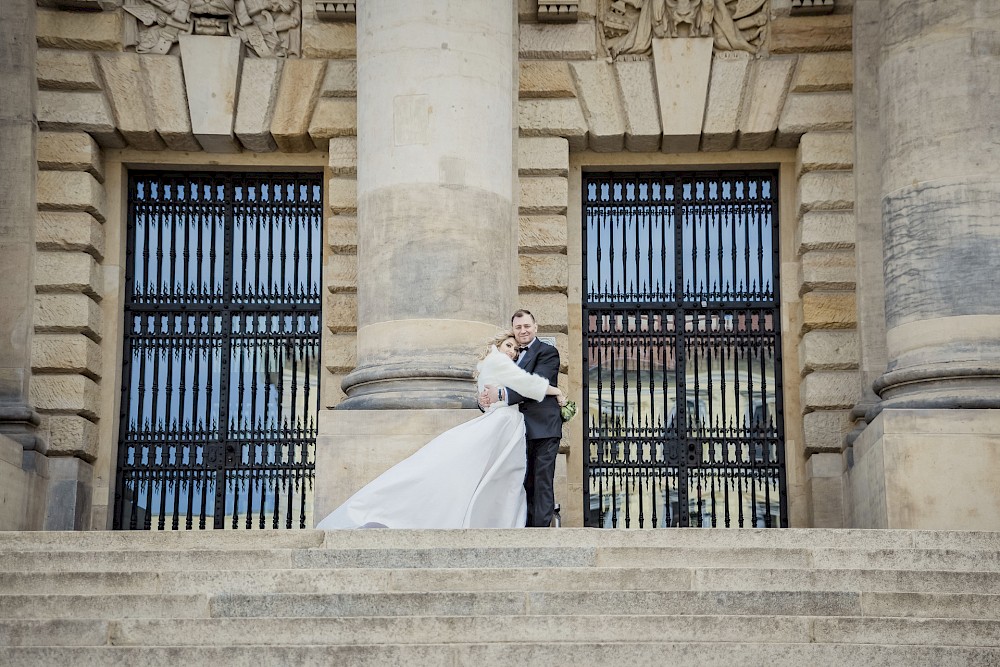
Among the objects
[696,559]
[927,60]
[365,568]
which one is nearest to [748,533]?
[696,559]

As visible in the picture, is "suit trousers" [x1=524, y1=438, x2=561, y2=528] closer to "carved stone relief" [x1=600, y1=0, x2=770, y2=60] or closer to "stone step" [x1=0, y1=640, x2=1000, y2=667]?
"stone step" [x1=0, y1=640, x2=1000, y2=667]

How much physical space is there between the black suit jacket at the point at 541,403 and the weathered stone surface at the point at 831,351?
Answer: 519 cm

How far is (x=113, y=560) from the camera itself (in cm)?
1039

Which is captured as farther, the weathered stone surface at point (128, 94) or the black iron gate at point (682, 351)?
the weathered stone surface at point (128, 94)

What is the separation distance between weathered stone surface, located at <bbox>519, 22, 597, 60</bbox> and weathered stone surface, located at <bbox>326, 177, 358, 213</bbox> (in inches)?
89.3

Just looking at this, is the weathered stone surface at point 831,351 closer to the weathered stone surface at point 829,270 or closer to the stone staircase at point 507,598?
the weathered stone surface at point 829,270

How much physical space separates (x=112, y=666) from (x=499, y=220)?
6960 millimetres

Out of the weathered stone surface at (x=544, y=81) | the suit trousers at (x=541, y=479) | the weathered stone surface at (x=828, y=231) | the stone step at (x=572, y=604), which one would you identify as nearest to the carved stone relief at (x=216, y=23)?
the weathered stone surface at (x=544, y=81)

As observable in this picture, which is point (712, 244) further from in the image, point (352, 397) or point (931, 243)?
point (352, 397)

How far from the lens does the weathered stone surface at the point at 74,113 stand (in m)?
17.3

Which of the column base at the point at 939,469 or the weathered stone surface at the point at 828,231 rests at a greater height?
the weathered stone surface at the point at 828,231

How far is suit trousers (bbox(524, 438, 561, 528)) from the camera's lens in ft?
40.7

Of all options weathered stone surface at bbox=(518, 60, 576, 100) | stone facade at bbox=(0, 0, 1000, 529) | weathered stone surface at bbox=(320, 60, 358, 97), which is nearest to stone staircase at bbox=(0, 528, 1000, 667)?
stone facade at bbox=(0, 0, 1000, 529)

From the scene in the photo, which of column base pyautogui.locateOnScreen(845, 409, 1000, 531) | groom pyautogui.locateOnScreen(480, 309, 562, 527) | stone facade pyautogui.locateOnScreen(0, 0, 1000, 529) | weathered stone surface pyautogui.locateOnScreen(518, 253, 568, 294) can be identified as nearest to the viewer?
groom pyautogui.locateOnScreen(480, 309, 562, 527)
